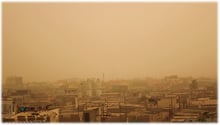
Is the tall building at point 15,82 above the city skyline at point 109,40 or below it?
below

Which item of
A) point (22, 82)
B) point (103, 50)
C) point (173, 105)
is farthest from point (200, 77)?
point (22, 82)

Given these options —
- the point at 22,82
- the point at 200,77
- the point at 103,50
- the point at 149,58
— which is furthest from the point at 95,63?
the point at 200,77

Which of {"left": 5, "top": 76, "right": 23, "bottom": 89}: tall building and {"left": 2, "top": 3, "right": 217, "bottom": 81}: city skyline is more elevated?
{"left": 2, "top": 3, "right": 217, "bottom": 81}: city skyline

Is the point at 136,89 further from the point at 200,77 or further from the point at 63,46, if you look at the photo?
the point at 63,46

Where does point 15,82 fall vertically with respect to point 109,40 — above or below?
below

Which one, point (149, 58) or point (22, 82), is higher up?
point (149, 58)

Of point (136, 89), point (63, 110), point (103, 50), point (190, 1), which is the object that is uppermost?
point (190, 1)

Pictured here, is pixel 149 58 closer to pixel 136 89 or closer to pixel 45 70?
pixel 136 89
